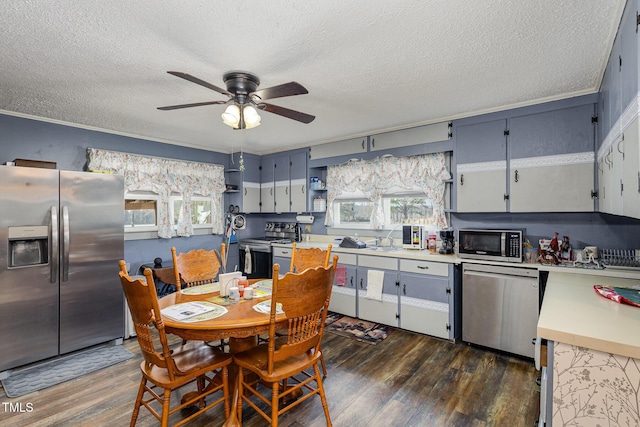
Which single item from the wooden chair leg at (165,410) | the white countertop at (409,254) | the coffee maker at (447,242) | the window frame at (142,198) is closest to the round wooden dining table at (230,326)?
the wooden chair leg at (165,410)

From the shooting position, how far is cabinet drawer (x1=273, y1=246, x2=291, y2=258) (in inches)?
181

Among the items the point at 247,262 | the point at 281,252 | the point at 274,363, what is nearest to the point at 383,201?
the point at 281,252

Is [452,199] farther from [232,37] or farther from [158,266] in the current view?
[158,266]

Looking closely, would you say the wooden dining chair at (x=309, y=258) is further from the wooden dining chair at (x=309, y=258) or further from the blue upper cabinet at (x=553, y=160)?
the blue upper cabinet at (x=553, y=160)

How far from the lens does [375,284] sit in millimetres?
3768

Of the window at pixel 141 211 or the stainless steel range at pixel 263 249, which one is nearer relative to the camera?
the window at pixel 141 211

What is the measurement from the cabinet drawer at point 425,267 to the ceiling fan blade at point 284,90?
2.24 metres

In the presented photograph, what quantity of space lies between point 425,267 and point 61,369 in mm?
3533

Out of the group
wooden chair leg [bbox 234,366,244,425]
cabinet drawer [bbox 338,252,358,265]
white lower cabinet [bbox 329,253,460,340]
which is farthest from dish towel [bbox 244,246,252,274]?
wooden chair leg [bbox 234,366,244,425]

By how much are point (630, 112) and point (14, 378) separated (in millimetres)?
4581

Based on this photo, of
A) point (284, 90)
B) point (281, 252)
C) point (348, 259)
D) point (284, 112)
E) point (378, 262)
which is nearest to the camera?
point (284, 90)

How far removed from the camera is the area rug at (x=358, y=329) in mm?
3437

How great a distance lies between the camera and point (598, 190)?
2.76m

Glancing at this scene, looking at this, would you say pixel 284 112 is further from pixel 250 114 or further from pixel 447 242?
pixel 447 242
